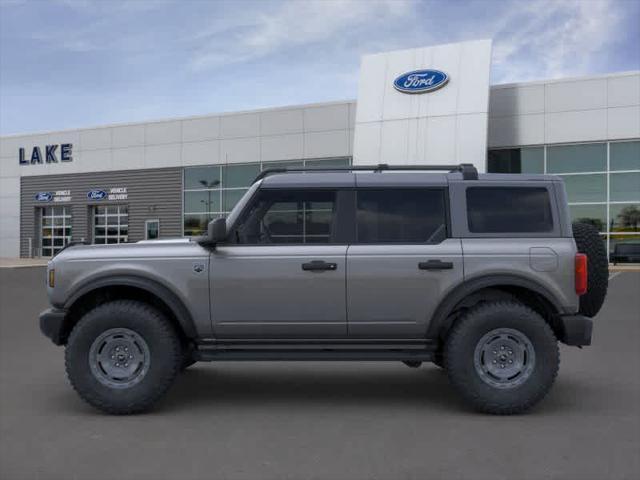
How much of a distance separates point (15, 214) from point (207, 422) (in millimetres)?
40829

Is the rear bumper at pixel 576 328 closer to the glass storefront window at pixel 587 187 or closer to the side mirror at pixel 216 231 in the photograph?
the side mirror at pixel 216 231

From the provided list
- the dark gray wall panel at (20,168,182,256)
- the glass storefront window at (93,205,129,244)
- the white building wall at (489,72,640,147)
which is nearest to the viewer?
the white building wall at (489,72,640,147)

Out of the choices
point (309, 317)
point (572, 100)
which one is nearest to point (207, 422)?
point (309, 317)

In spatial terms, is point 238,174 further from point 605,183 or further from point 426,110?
point 605,183

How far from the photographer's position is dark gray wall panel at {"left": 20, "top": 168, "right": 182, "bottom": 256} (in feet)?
118

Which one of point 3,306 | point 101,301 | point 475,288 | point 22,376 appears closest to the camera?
point 475,288

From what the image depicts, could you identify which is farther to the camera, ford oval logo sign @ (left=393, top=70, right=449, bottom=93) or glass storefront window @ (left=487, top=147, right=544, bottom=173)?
glass storefront window @ (left=487, top=147, right=544, bottom=173)

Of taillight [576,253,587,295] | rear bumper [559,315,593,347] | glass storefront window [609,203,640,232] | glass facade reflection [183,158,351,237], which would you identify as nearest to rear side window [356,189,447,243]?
taillight [576,253,587,295]

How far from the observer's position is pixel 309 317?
221 inches

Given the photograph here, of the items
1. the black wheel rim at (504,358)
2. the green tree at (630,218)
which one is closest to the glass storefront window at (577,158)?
the green tree at (630,218)

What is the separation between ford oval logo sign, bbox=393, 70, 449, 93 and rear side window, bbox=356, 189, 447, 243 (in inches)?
884

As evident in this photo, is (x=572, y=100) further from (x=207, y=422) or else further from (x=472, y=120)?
A: (x=207, y=422)

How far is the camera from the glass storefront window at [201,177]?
3469cm

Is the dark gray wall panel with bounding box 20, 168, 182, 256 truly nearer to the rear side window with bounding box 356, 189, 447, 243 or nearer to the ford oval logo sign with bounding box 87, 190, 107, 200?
the ford oval logo sign with bounding box 87, 190, 107, 200
